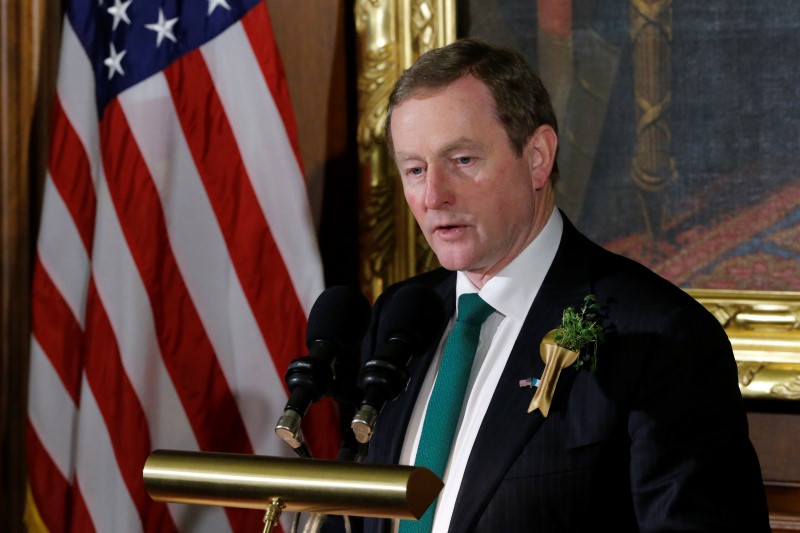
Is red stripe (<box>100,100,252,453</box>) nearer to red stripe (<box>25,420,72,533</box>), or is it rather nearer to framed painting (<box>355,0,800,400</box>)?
red stripe (<box>25,420,72,533</box>)

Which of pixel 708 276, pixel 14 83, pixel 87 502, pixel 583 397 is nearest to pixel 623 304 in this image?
pixel 583 397

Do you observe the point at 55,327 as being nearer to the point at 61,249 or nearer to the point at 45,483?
the point at 61,249

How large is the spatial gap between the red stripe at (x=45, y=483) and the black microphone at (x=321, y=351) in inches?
62.4

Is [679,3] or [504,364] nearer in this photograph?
[504,364]

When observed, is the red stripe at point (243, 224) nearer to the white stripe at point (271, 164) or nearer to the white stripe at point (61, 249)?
the white stripe at point (271, 164)

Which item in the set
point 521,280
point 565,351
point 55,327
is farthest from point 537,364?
point 55,327

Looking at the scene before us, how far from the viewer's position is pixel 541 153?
174 cm

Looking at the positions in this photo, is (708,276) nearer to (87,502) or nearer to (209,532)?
(209,532)

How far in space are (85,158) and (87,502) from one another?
A: 895 mm

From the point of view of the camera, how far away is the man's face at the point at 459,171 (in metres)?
1.61

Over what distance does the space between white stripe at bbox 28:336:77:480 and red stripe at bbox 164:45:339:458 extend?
0.56 meters

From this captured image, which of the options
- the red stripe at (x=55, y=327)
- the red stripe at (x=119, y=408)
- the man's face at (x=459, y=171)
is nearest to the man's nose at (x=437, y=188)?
the man's face at (x=459, y=171)

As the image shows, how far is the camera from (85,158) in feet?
9.14

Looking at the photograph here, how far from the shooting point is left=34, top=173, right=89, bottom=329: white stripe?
9.11ft
